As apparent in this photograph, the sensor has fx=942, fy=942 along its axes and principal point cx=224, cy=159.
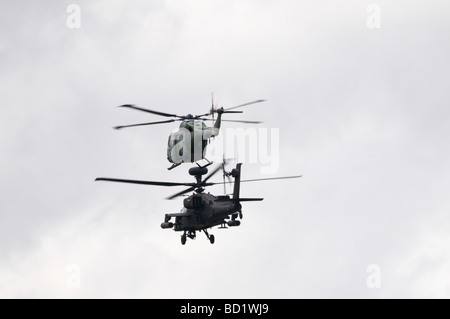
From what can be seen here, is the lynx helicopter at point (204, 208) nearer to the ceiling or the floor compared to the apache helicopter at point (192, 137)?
nearer to the floor

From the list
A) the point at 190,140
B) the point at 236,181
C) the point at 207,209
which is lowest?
the point at 207,209

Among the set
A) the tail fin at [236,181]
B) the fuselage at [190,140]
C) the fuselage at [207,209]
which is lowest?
the fuselage at [207,209]

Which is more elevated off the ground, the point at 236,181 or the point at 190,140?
the point at 190,140

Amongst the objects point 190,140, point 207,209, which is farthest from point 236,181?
point 190,140

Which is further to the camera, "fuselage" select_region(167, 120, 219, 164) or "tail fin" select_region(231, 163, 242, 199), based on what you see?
"tail fin" select_region(231, 163, 242, 199)

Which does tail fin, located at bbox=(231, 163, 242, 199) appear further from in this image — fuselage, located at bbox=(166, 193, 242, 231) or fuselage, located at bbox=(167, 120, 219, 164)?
fuselage, located at bbox=(167, 120, 219, 164)

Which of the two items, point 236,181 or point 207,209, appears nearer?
point 207,209

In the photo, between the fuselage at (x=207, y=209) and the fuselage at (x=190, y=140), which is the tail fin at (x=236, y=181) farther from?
the fuselage at (x=190, y=140)

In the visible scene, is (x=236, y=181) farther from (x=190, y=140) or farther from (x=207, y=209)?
(x=190, y=140)

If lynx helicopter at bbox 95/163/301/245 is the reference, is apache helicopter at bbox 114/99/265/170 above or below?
above

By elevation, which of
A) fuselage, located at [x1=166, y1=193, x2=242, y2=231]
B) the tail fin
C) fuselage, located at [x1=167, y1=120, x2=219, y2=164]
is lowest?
fuselage, located at [x1=166, y1=193, x2=242, y2=231]

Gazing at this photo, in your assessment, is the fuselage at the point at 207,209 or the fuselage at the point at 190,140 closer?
the fuselage at the point at 190,140
